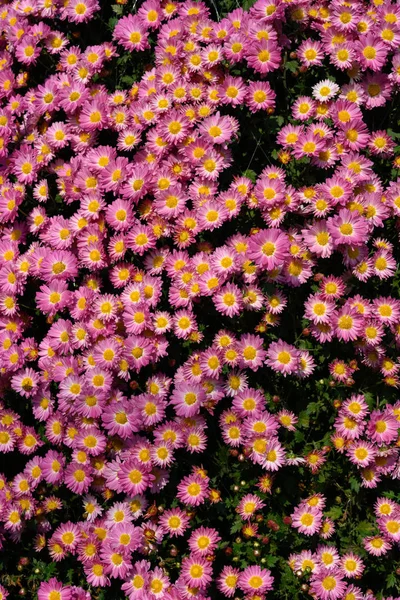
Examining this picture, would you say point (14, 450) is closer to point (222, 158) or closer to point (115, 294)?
point (115, 294)

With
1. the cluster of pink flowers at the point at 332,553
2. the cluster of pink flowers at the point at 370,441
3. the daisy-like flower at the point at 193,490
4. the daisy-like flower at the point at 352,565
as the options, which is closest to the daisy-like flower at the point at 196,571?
the daisy-like flower at the point at 193,490

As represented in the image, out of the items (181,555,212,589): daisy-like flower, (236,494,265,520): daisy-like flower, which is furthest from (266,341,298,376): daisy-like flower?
(181,555,212,589): daisy-like flower

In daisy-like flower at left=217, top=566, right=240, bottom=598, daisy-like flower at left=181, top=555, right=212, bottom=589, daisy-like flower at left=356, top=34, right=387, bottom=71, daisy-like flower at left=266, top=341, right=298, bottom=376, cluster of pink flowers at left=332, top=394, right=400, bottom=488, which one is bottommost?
daisy-like flower at left=217, top=566, right=240, bottom=598

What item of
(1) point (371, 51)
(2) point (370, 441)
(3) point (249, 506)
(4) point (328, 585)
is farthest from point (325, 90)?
(4) point (328, 585)

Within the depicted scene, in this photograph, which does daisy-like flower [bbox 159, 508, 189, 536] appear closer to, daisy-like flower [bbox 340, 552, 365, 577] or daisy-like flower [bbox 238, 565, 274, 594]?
daisy-like flower [bbox 238, 565, 274, 594]

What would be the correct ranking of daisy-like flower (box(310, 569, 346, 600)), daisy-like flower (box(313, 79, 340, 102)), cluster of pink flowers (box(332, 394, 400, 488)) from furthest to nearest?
daisy-like flower (box(313, 79, 340, 102)) → cluster of pink flowers (box(332, 394, 400, 488)) → daisy-like flower (box(310, 569, 346, 600))

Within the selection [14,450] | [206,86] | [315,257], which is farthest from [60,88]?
[14,450]

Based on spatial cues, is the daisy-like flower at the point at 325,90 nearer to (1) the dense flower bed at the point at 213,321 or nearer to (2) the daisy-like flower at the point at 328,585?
(1) the dense flower bed at the point at 213,321

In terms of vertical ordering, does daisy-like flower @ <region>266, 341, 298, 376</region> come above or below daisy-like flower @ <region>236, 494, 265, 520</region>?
above
